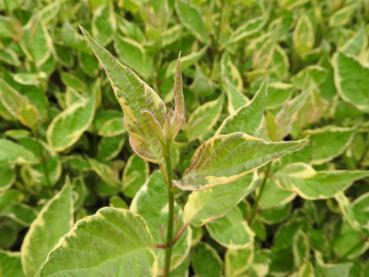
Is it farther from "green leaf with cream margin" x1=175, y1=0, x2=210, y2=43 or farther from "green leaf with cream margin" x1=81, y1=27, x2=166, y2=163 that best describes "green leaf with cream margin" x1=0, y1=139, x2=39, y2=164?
"green leaf with cream margin" x1=175, y1=0, x2=210, y2=43

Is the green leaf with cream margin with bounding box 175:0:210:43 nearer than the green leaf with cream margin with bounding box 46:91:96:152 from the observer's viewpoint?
No

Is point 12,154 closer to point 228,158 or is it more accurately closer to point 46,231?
point 46,231

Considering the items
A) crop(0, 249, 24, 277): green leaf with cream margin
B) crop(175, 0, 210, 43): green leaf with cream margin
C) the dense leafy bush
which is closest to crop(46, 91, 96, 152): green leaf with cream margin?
the dense leafy bush

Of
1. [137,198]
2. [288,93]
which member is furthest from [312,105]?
[137,198]

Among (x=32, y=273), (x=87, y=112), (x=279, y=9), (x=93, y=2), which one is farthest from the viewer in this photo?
(x=279, y=9)

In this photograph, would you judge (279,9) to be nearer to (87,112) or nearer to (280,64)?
(280,64)

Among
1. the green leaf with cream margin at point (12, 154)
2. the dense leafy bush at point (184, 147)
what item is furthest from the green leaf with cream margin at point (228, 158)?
the green leaf with cream margin at point (12, 154)

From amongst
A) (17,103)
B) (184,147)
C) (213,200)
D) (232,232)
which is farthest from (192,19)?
(213,200)
